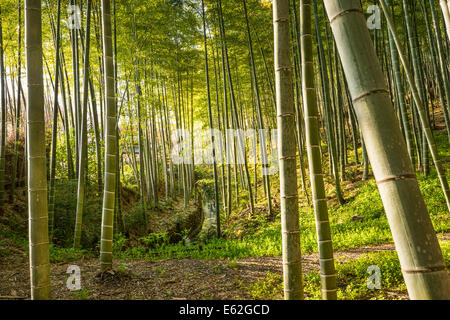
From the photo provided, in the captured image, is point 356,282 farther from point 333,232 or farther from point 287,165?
point 333,232

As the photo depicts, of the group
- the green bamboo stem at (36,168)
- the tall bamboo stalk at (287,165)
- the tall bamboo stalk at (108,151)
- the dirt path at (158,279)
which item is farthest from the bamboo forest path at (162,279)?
the tall bamboo stalk at (287,165)

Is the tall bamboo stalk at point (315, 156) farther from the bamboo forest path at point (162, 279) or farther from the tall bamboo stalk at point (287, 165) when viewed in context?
the bamboo forest path at point (162, 279)

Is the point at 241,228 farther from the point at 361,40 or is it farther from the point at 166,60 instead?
the point at 361,40

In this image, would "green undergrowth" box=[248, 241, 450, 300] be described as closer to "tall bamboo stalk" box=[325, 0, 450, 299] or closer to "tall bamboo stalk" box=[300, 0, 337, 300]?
"tall bamboo stalk" box=[300, 0, 337, 300]

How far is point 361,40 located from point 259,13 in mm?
8128

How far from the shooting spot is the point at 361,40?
77 centimetres

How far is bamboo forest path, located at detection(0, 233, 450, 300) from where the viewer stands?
2.70 meters

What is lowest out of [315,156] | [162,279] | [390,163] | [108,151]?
[162,279]

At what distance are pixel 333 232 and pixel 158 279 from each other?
3819 mm

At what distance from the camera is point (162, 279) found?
3.27 m

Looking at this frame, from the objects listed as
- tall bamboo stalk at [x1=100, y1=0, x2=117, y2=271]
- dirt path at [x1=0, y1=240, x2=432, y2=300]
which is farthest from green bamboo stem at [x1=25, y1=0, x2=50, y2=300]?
tall bamboo stalk at [x1=100, y1=0, x2=117, y2=271]

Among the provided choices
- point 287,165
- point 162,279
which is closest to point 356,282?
point 287,165

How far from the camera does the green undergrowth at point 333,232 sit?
4781 mm
